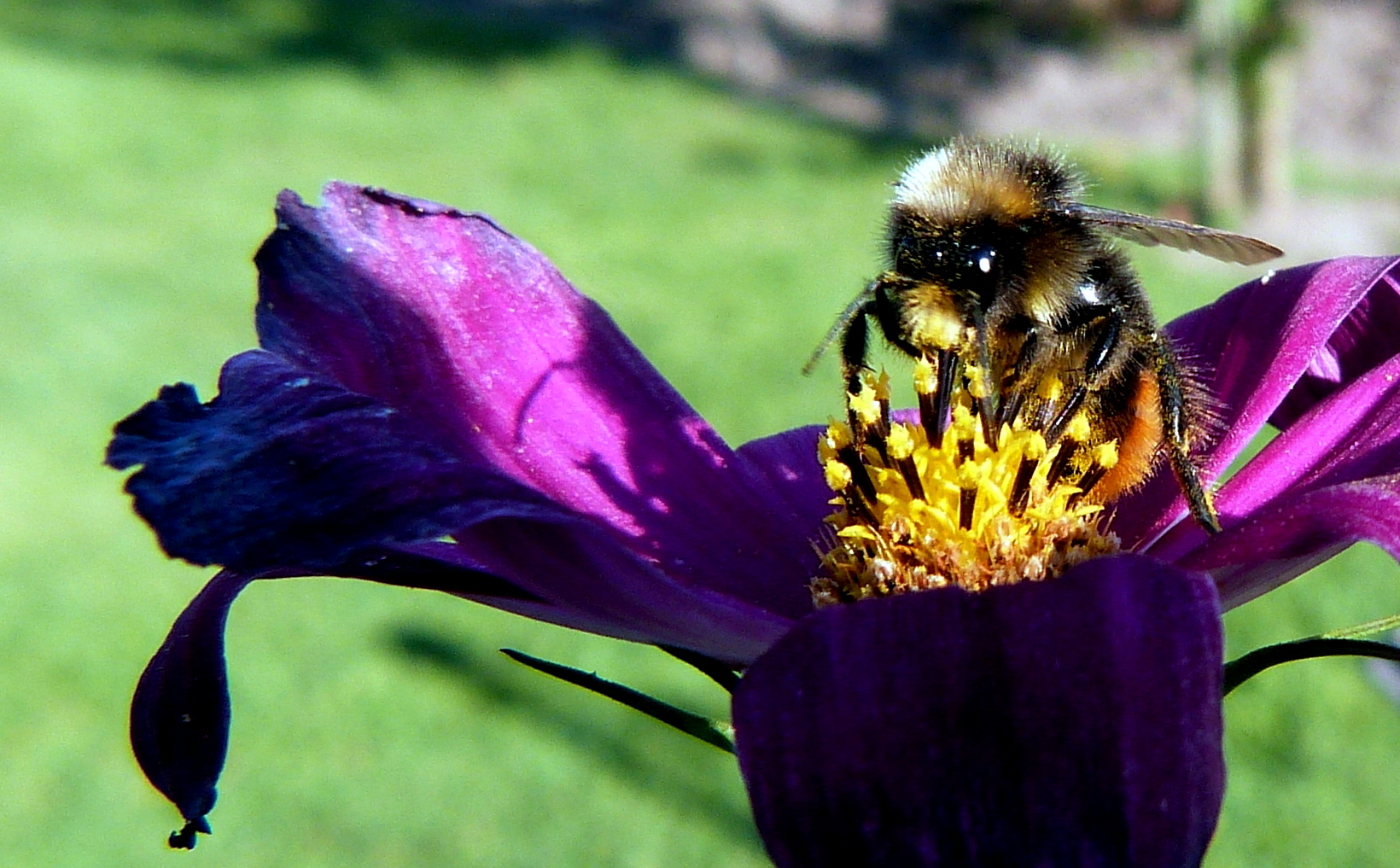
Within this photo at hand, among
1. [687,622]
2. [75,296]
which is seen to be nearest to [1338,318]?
[687,622]

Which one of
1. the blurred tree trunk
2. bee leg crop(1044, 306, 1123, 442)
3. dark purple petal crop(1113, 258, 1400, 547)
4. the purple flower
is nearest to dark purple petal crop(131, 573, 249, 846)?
the purple flower

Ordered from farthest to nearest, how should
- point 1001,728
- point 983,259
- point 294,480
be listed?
point 983,259, point 294,480, point 1001,728

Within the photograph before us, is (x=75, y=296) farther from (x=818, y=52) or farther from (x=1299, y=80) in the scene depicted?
(x=1299, y=80)

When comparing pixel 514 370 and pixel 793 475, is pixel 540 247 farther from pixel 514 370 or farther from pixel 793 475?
pixel 514 370

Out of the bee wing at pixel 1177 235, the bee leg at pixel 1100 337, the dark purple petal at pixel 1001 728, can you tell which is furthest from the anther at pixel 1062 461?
the dark purple petal at pixel 1001 728

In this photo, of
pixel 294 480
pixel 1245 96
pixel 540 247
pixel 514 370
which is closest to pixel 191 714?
pixel 294 480

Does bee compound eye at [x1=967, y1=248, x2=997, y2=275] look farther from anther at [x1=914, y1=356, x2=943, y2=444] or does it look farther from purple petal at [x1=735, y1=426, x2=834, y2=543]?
purple petal at [x1=735, y1=426, x2=834, y2=543]
